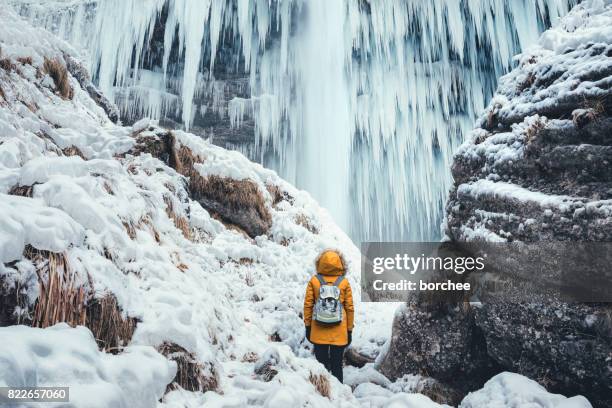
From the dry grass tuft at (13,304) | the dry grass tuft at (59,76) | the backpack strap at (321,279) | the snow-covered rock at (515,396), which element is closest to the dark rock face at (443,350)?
the snow-covered rock at (515,396)

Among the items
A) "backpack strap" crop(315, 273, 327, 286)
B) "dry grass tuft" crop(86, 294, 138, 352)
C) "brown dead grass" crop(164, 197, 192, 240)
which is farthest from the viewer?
"brown dead grass" crop(164, 197, 192, 240)

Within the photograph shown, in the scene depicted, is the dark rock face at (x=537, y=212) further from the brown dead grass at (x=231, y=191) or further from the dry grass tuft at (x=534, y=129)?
the brown dead grass at (x=231, y=191)

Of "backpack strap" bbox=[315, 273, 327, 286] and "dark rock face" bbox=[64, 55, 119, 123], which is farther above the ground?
"dark rock face" bbox=[64, 55, 119, 123]

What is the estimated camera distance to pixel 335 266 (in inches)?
136

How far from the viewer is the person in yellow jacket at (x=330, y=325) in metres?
3.31

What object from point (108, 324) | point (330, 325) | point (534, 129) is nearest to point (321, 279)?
point (330, 325)

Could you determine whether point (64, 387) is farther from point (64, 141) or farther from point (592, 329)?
point (64, 141)

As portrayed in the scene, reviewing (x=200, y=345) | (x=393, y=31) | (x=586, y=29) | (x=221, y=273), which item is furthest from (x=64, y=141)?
(x=393, y=31)

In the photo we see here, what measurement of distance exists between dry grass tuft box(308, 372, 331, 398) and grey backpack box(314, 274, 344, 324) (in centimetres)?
56

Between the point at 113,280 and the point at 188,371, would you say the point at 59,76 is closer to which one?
the point at 113,280

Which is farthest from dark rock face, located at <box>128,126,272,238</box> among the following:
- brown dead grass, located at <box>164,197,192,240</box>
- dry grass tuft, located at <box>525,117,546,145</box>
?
dry grass tuft, located at <box>525,117,546,145</box>

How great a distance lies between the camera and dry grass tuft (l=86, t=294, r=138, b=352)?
70.9 inches

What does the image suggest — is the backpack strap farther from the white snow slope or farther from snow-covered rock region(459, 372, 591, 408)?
snow-covered rock region(459, 372, 591, 408)

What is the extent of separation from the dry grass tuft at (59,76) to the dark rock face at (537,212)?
6730 millimetres
